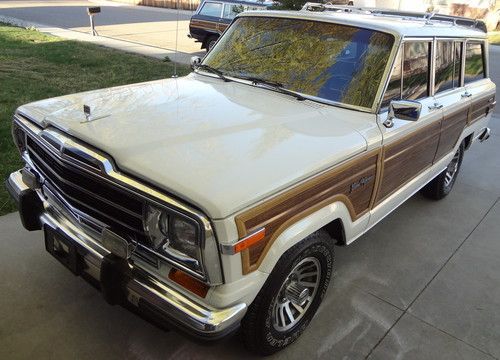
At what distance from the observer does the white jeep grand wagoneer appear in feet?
6.80

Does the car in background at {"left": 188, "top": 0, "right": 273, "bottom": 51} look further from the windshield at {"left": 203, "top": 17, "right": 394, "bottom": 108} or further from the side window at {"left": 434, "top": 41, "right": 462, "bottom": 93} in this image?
the windshield at {"left": 203, "top": 17, "right": 394, "bottom": 108}

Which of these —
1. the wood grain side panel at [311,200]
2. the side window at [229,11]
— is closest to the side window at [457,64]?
the wood grain side panel at [311,200]

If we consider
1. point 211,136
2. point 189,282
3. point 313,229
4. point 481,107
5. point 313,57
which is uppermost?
point 313,57

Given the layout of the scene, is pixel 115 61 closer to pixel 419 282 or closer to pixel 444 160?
pixel 444 160

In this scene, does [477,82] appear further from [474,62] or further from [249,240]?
[249,240]

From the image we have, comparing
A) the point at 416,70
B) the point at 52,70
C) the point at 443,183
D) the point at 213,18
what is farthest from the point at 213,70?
the point at 213,18

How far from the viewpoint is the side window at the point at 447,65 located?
12.6 ft

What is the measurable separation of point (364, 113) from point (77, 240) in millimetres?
1988

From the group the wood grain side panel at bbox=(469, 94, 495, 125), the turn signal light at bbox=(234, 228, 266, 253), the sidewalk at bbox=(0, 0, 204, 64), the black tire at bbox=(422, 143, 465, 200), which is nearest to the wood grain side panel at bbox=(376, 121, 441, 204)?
the black tire at bbox=(422, 143, 465, 200)

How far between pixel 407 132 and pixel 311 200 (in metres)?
1.29

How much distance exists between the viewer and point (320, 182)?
2.44 metres

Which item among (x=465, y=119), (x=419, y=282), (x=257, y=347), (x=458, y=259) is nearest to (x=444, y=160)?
(x=465, y=119)

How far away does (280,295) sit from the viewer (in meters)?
2.62

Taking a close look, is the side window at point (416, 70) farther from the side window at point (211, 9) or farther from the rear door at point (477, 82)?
the side window at point (211, 9)
